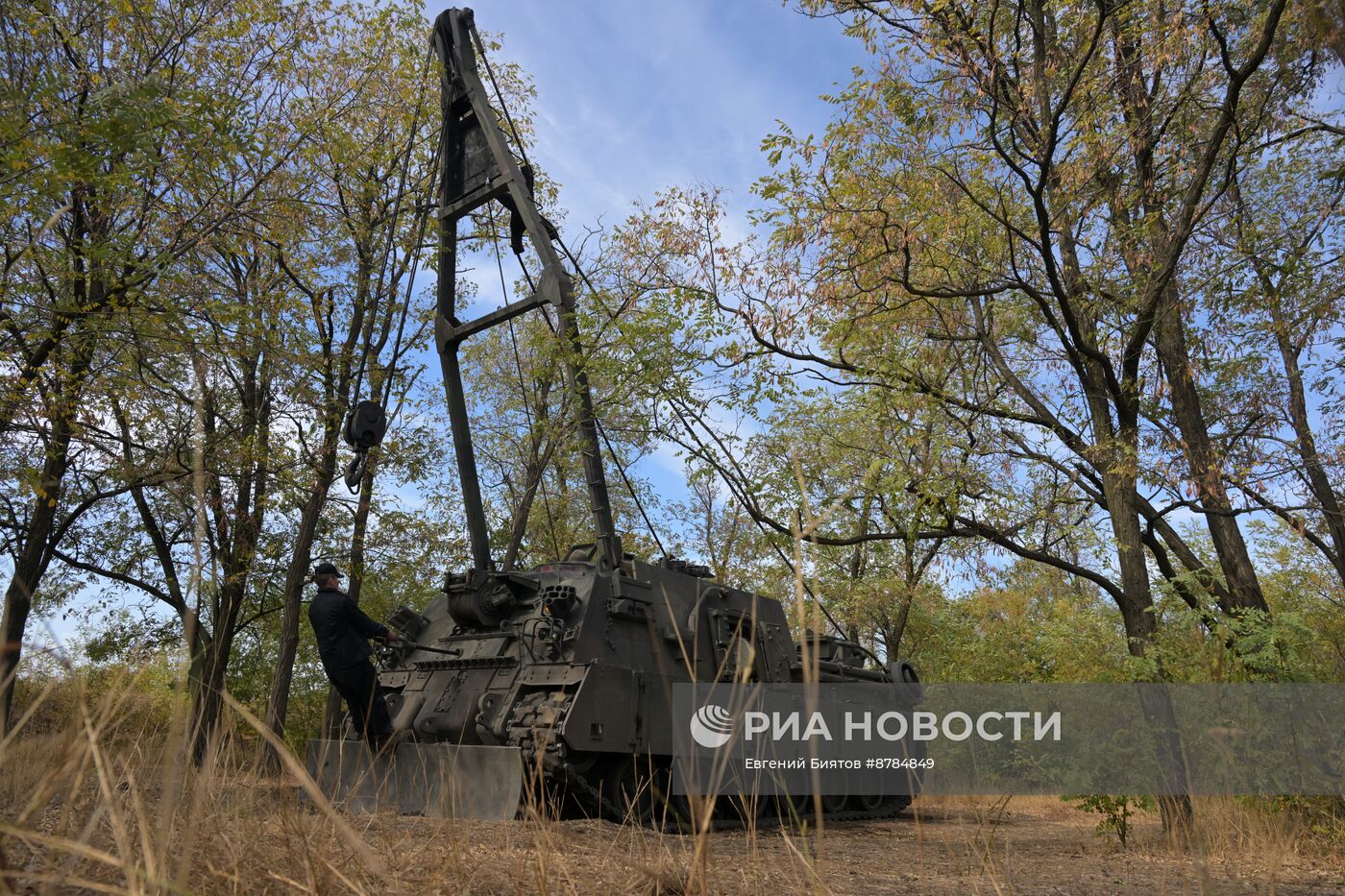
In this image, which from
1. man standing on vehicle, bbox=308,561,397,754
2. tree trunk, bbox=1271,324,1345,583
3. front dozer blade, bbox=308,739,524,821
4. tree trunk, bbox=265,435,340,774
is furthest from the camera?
tree trunk, bbox=265,435,340,774

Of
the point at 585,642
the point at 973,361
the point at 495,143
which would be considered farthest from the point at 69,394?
the point at 973,361

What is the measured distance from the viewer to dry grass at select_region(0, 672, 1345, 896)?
5.88 feet

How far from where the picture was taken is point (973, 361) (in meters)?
11.7

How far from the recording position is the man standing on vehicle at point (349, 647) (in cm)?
827

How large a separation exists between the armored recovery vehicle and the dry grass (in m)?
1.32

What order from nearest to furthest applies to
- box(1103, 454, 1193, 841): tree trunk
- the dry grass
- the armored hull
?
1. the dry grass
2. the armored hull
3. box(1103, 454, 1193, 841): tree trunk

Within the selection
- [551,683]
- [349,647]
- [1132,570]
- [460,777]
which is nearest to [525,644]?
[551,683]

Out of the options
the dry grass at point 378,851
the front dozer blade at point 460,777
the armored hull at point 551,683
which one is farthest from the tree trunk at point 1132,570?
the front dozer blade at point 460,777

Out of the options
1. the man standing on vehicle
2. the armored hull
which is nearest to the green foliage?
the armored hull

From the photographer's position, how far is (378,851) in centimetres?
343

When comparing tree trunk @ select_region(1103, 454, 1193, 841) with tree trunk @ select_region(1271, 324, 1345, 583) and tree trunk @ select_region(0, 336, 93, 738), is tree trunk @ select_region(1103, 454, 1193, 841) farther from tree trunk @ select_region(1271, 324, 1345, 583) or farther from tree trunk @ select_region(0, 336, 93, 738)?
tree trunk @ select_region(0, 336, 93, 738)

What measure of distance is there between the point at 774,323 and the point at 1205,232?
466 cm

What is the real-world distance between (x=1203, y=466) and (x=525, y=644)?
21.3 feet

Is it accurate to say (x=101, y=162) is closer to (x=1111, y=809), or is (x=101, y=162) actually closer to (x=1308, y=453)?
(x=1111, y=809)
